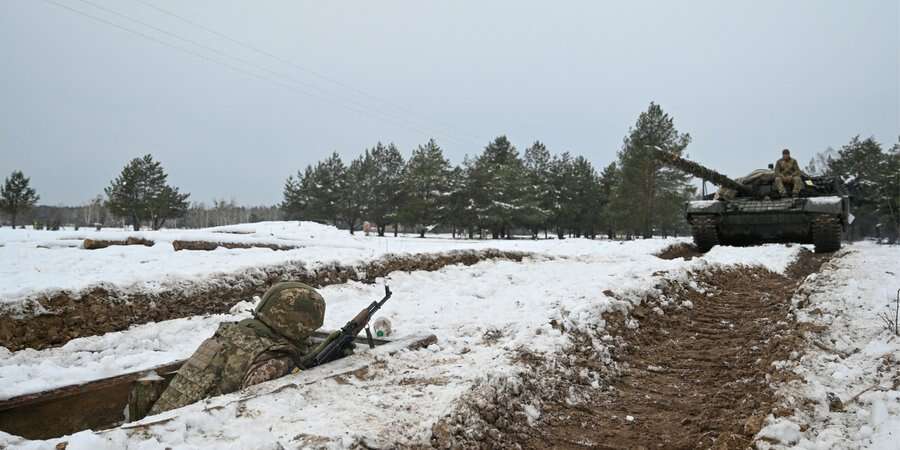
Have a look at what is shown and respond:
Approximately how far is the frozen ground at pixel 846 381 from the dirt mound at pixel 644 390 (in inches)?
7.0

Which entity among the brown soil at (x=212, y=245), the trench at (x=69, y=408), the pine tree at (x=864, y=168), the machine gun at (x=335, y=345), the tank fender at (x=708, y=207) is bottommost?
the trench at (x=69, y=408)

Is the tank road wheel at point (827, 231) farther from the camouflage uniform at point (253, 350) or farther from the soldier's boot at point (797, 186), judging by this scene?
the camouflage uniform at point (253, 350)

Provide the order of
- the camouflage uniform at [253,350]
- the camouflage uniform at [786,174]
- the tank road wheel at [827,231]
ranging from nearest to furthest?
1. the camouflage uniform at [253,350]
2. the tank road wheel at [827,231]
3. the camouflage uniform at [786,174]

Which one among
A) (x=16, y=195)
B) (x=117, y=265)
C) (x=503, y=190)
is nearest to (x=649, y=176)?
(x=503, y=190)

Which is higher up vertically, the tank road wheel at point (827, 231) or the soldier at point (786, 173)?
the soldier at point (786, 173)

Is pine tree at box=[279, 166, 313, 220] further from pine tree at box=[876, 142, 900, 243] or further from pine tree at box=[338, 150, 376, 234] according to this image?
pine tree at box=[876, 142, 900, 243]

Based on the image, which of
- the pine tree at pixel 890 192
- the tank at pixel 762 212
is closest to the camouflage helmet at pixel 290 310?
the tank at pixel 762 212

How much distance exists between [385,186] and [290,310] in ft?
154

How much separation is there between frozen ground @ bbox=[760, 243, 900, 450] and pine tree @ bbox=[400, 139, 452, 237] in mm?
38978

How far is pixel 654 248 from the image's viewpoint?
17.6m


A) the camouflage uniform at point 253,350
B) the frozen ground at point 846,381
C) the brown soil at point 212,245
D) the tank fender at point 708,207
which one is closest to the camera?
the frozen ground at point 846,381

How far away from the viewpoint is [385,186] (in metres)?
50.9

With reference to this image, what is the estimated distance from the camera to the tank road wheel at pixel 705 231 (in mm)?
16047

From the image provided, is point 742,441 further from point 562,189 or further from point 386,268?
point 562,189
